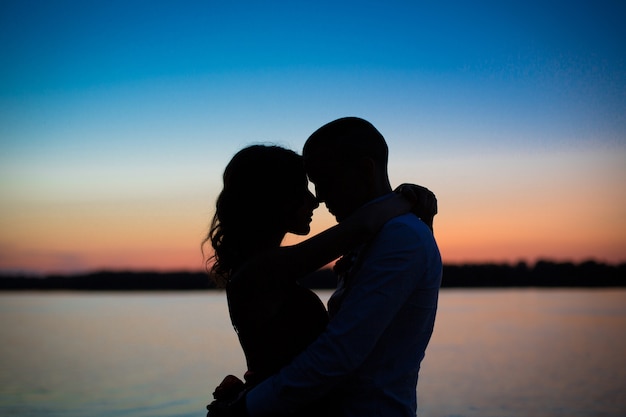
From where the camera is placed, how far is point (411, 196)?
253cm

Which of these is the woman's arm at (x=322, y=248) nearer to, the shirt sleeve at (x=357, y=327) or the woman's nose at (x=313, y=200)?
the shirt sleeve at (x=357, y=327)

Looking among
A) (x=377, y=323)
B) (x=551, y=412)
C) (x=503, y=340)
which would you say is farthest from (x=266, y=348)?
(x=503, y=340)

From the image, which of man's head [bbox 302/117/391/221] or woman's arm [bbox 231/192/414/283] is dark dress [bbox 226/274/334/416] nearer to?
woman's arm [bbox 231/192/414/283]

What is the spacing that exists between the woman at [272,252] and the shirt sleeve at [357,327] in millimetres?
158

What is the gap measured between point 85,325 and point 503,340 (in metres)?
14.6

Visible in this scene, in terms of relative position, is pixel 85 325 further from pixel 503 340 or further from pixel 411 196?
pixel 411 196

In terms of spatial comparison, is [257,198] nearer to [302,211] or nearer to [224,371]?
[302,211]

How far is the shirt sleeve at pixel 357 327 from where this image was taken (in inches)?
83.0

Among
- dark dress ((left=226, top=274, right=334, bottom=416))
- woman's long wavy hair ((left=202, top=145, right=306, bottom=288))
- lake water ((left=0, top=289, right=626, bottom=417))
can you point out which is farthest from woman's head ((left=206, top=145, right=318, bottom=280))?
lake water ((left=0, top=289, right=626, bottom=417))

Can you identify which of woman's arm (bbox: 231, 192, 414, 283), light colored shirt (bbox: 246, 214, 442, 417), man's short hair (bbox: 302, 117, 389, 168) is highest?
man's short hair (bbox: 302, 117, 389, 168)

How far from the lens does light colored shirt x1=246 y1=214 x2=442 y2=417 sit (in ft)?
6.94

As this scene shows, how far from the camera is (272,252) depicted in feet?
7.98

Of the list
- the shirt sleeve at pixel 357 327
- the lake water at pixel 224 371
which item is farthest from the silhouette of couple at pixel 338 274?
the lake water at pixel 224 371

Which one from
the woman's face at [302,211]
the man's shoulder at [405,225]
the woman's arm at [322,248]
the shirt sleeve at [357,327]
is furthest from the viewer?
the woman's face at [302,211]
